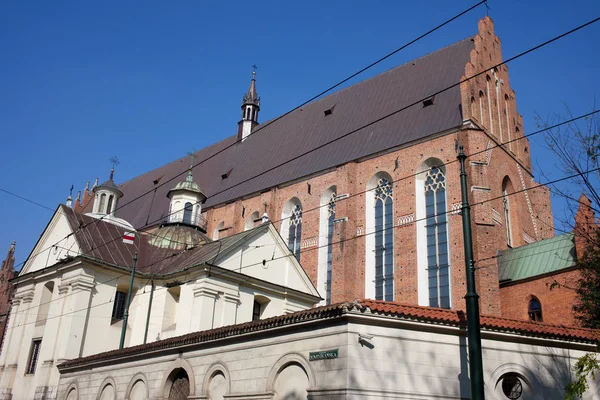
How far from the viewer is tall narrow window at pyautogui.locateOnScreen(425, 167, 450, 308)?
26.2 metres

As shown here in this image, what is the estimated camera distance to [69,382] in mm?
20484

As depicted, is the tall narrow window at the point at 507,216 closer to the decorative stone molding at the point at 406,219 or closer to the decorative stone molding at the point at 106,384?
the decorative stone molding at the point at 406,219

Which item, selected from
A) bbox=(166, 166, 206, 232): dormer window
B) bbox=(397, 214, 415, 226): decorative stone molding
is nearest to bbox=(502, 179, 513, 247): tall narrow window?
bbox=(397, 214, 415, 226): decorative stone molding

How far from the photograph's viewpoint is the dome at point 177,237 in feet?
95.5

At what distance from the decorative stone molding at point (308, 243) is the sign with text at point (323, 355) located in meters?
20.7

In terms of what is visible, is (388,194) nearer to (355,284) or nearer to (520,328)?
(355,284)

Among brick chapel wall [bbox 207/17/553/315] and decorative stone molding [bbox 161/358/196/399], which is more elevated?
brick chapel wall [bbox 207/17/553/315]

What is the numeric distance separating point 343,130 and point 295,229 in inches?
259

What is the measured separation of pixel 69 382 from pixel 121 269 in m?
5.88

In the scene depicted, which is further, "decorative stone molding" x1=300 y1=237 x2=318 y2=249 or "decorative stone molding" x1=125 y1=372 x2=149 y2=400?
"decorative stone molding" x1=300 y1=237 x2=318 y2=249

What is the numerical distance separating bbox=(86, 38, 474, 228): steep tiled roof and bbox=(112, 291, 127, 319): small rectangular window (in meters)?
8.34

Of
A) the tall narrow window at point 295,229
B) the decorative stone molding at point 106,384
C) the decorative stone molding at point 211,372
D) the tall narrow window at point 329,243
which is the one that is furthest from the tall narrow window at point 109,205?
the decorative stone molding at point 211,372

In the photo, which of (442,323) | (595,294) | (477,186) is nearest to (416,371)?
(442,323)

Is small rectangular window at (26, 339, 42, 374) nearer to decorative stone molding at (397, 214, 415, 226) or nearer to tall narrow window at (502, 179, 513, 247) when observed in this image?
decorative stone molding at (397, 214, 415, 226)
